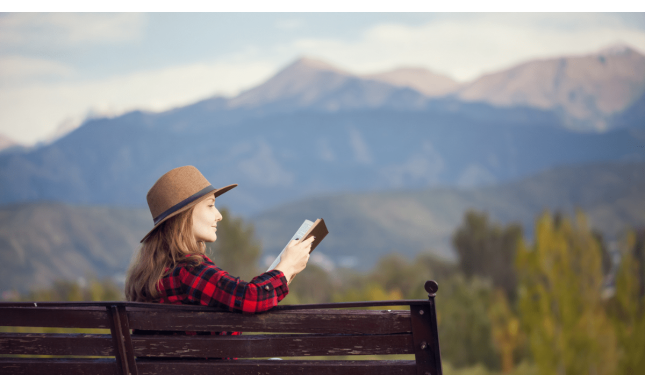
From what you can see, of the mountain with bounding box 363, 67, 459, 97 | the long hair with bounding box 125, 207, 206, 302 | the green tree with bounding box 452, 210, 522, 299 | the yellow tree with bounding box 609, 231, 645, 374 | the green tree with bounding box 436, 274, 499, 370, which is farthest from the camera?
the mountain with bounding box 363, 67, 459, 97

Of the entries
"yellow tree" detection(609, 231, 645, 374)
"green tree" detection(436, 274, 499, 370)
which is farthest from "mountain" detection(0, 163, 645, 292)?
"yellow tree" detection(609, 231, 645, 374)

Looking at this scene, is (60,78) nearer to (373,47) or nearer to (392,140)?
(373,47)

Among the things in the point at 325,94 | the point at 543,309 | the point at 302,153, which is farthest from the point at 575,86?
the point at 543,309

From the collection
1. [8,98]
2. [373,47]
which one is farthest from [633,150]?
[8,98]

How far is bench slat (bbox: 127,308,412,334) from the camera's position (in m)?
1.40

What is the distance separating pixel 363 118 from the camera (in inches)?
1927

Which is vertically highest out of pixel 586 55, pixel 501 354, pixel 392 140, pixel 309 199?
pixel 586 55

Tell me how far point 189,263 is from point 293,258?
27cm

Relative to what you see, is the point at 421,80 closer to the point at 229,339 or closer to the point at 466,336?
the point at 466,336

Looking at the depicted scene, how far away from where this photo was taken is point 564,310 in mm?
14859

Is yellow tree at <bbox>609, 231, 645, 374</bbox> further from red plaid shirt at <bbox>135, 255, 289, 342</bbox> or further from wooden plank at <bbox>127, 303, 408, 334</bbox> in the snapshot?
red plaid shirt at <bbox>135, 255, 289, 342</bbox>

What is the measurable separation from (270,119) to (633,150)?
2727cm

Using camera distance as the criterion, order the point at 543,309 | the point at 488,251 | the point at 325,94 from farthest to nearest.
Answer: the point at 325,94
the point at 488,251
the point at 543,309

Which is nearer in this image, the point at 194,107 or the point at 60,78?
the point at 60,78
